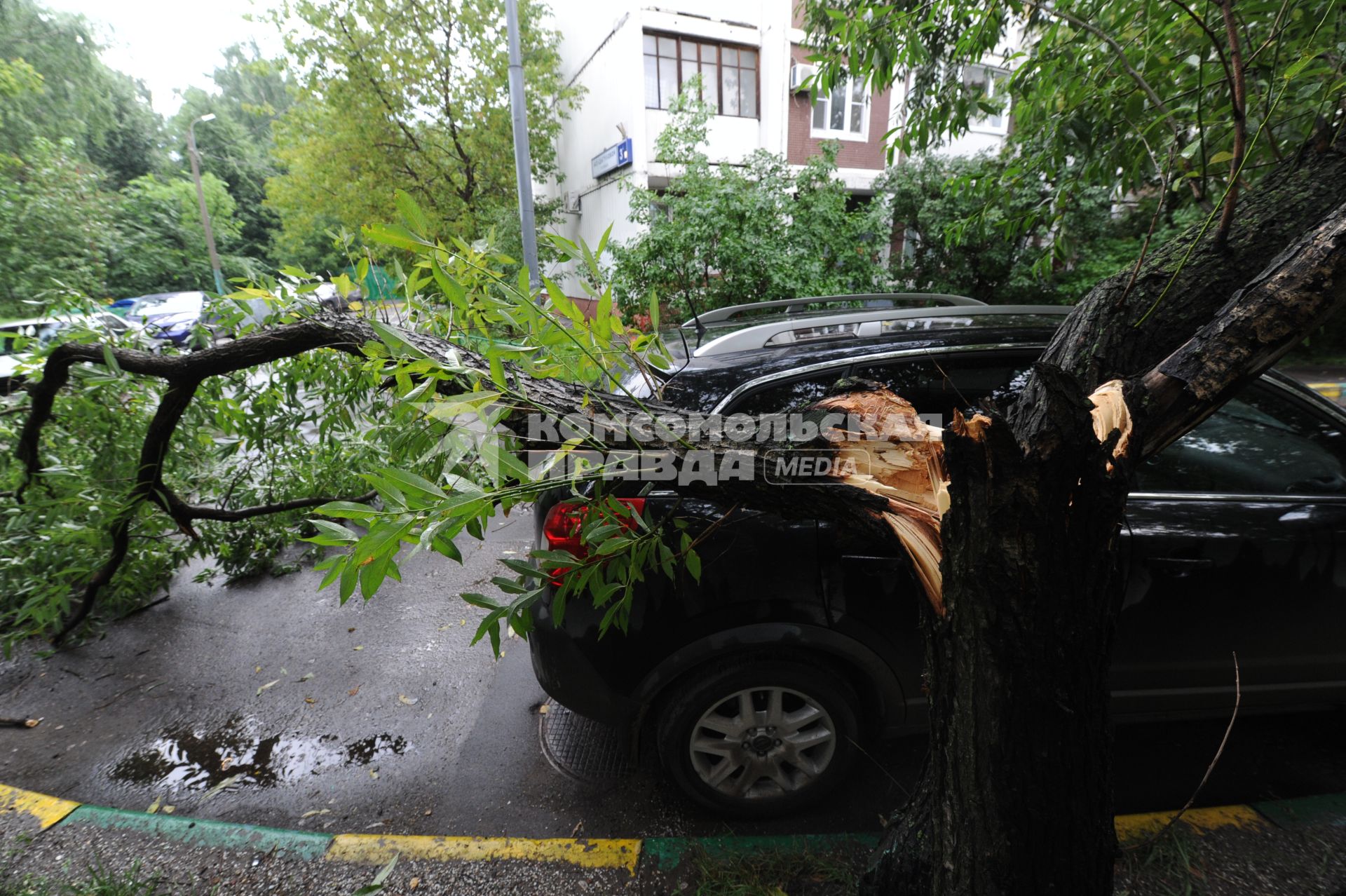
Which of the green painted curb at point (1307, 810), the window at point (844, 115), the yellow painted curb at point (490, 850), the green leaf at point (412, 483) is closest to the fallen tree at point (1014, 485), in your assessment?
the green leaf at point (412, 483)

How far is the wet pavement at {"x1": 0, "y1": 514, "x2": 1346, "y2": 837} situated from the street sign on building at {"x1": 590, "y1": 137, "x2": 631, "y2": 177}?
39.5ft

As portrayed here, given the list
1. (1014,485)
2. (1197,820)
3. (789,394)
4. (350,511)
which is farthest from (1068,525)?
(1197,820)

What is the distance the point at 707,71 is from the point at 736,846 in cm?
1529

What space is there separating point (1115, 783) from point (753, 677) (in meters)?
1.59

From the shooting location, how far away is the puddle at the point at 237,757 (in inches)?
105

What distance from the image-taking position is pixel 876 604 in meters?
2.20

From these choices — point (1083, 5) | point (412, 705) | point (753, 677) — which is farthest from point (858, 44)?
point (412, 705)

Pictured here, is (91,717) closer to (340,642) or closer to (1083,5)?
(340,642)

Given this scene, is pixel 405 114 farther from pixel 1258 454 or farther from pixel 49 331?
pixel 1258 454

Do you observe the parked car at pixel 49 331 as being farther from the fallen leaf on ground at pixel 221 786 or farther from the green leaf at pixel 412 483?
the green leaf at pixel 412 483

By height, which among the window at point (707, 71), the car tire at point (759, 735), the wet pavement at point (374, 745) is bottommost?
the wet pavement at point (374, 745)

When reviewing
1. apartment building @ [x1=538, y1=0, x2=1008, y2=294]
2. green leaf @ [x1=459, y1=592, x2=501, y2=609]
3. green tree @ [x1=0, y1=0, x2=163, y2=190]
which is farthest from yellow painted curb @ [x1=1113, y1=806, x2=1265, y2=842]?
green tree @ [x1=0, y1=0, x2=163, y2=190]

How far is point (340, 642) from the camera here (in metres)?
3.60

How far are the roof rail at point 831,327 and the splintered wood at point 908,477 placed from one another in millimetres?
1116
